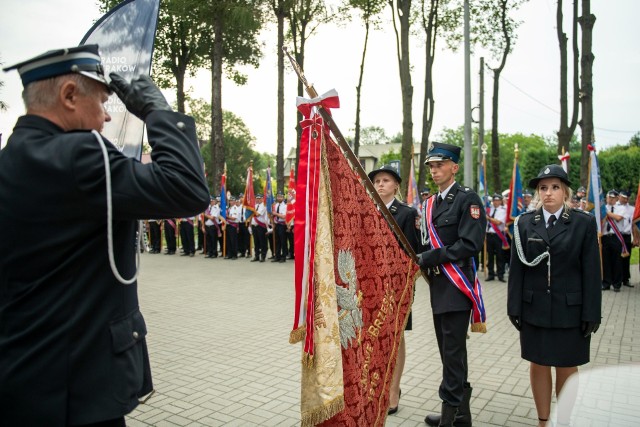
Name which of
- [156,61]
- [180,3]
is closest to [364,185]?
[180,3]

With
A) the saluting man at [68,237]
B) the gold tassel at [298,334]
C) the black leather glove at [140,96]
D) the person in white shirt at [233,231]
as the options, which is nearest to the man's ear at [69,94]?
the saluting man at [68,237]

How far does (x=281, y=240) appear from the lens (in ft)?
56.7

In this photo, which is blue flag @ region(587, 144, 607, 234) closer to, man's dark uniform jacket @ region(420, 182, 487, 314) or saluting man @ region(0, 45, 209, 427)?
man's dark uniform jacket @ region(420, 182, 487, 314)

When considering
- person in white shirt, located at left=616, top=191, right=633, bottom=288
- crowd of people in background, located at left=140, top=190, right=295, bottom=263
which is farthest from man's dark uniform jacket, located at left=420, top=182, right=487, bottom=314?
crowd of people in background, located at left=140, top=190, right=295, bottom=263

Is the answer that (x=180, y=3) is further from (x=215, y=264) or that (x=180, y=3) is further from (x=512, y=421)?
(x=512, y=421)

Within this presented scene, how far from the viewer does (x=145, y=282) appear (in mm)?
12648

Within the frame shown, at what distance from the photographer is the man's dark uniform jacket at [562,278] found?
366cm

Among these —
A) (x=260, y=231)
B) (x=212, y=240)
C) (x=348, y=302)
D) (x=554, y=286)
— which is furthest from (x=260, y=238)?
(x=348, y=302)

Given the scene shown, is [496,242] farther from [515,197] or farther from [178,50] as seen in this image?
[178,50]

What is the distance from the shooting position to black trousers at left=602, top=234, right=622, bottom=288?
11102 millimetres

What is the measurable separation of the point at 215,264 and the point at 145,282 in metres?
4.19

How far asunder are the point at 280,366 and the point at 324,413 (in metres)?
3.11

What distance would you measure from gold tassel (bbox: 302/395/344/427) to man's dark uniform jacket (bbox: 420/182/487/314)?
60.6 inches

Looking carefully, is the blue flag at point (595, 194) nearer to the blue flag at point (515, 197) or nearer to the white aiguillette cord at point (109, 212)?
the blue flag at point (515, 197)
